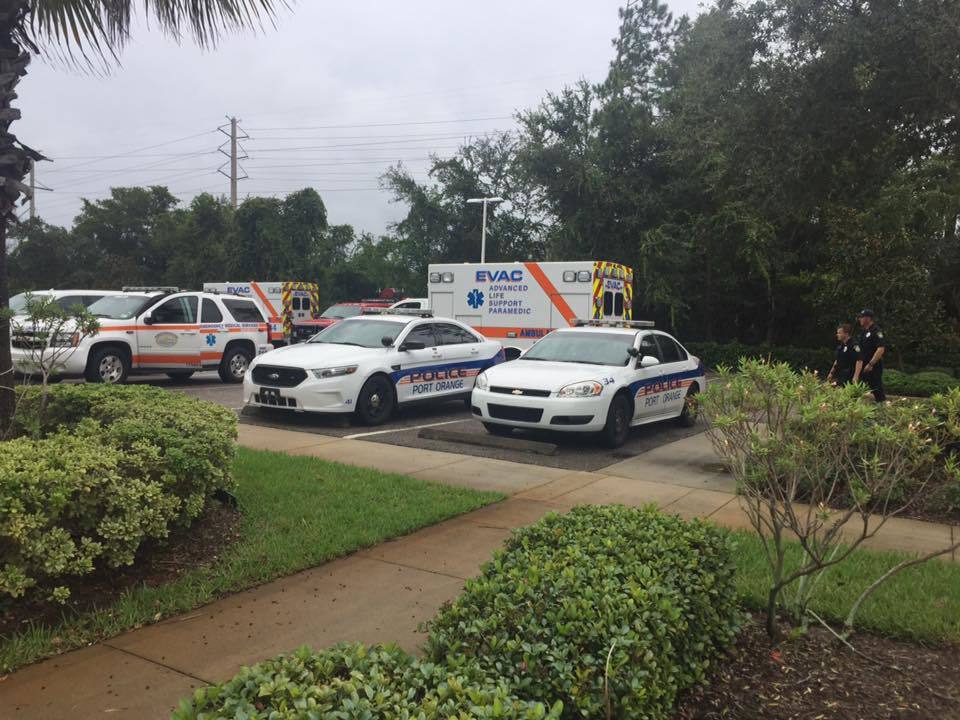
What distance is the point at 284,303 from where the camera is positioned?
88.4 feet

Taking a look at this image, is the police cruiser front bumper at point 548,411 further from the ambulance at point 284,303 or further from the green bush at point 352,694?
the ambulance at point 284,303

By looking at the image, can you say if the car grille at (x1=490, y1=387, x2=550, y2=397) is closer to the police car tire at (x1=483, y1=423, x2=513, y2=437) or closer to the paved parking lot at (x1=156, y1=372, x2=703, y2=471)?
the paved parking lot at (x1=156, y1=372, x2=703, y2=471)

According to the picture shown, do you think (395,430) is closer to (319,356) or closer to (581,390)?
(319,356)

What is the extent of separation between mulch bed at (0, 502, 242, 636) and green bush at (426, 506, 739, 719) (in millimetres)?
2263

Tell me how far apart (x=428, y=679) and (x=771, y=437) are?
194 centimetres

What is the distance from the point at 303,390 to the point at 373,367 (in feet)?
3.42

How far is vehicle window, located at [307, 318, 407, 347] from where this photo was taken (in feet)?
39.2

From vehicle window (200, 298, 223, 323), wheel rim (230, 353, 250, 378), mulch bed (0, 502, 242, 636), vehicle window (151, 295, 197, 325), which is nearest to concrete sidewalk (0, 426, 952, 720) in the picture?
mulch bed (0, 502, 242, 636)

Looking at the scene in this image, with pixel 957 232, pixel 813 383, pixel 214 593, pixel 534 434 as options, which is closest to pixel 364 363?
pixel 534 434

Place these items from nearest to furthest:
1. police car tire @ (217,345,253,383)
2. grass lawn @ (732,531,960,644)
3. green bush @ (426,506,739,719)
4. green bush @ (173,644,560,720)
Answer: green bush @ (173,644,560,720) < green bush @ (426,506,739,719) < grass lawn @ (732,531,960,644) < police car tire @ (217,345,253,383)

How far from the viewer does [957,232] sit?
2009cm

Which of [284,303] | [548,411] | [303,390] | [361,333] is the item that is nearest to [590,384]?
[548,411]

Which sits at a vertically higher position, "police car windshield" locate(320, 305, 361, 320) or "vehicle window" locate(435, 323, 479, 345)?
"police car windshield" locate(320, 305, 361, 320)

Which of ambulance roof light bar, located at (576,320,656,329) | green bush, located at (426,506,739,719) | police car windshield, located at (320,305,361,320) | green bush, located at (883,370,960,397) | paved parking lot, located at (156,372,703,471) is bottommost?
paved parking lot, located at (156,372,703,471)
